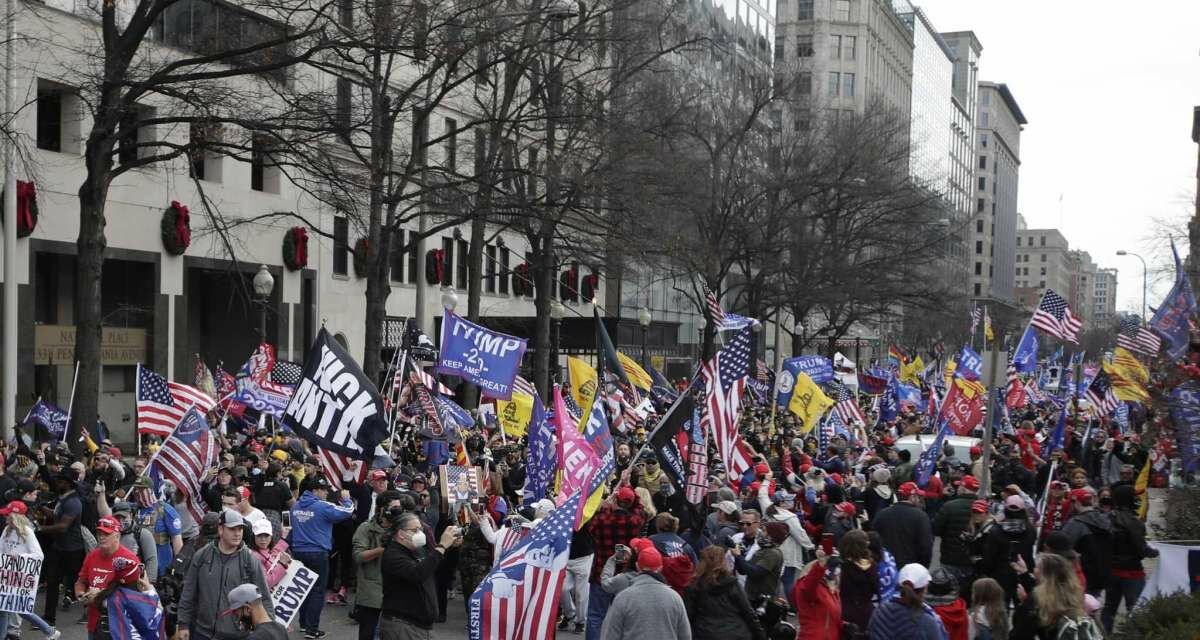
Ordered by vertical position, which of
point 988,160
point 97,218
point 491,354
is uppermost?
point 988,160

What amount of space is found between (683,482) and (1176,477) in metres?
11.7

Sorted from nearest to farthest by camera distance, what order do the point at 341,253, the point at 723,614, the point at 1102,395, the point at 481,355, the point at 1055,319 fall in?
the point at 723,614, the point at 481,355, the point at 1055,319, the point at 1102,395, the point at 341,253

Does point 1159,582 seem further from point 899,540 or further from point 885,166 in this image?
point 885,166

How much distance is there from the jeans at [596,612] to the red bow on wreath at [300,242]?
2743cm

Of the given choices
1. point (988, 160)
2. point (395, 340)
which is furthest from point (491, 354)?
point (988, 160)

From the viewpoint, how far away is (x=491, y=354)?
17.6m

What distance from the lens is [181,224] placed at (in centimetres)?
3278

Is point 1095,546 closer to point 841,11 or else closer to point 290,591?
point 290,591

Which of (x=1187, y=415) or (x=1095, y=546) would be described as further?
(x=1187, y=415)

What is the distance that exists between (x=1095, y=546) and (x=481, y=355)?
8.29 metres

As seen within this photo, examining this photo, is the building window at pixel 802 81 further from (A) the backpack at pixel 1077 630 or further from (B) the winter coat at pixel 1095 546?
(A) the backpack at pixel 1077 630

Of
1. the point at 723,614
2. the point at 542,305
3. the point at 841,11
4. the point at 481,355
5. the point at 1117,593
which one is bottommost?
the point at 1117,593

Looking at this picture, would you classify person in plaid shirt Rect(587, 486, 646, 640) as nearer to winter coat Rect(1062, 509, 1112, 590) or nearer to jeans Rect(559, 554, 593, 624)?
jeans Rect(559, 554, 593, 624)

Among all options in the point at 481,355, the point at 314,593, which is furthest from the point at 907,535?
the point at 481,355
